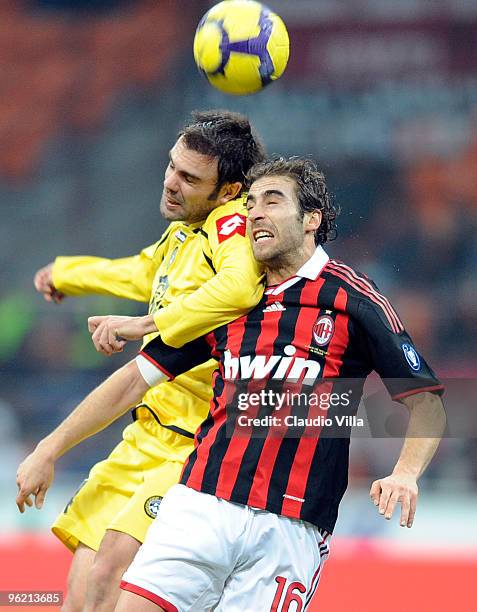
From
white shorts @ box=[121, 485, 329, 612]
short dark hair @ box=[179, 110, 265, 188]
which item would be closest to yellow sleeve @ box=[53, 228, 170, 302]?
short dark hair @ box=[179, 110, 265, 188]

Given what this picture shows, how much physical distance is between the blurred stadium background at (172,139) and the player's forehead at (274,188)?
4934 mm

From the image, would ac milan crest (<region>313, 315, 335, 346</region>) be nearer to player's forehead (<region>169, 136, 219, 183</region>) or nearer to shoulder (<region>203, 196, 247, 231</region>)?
shoulder (<region>203, 196, 247, 231</region>)

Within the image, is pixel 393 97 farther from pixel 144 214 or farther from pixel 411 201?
pixel 144 214

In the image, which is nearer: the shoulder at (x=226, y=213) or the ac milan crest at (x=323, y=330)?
the ac milan crest at (x=323, y=330)

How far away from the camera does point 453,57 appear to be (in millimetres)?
10633

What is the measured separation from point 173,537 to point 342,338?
0.73 metres

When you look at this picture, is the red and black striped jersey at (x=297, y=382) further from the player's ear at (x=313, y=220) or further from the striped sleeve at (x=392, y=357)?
the player's ear at (x=313, y=220)

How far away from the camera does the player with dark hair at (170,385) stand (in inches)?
121

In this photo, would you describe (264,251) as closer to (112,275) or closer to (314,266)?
(314,266)

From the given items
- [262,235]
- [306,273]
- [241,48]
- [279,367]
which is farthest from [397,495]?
[241,48]

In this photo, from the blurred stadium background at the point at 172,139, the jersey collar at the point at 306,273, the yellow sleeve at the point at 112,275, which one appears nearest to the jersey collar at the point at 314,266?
the jersey collar at the point at 306,273

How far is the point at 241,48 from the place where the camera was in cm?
346

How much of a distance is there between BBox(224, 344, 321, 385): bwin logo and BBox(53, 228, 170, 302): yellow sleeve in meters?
0.85

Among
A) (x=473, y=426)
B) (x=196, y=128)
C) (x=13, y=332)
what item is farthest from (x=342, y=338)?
(x=13, y=332)
